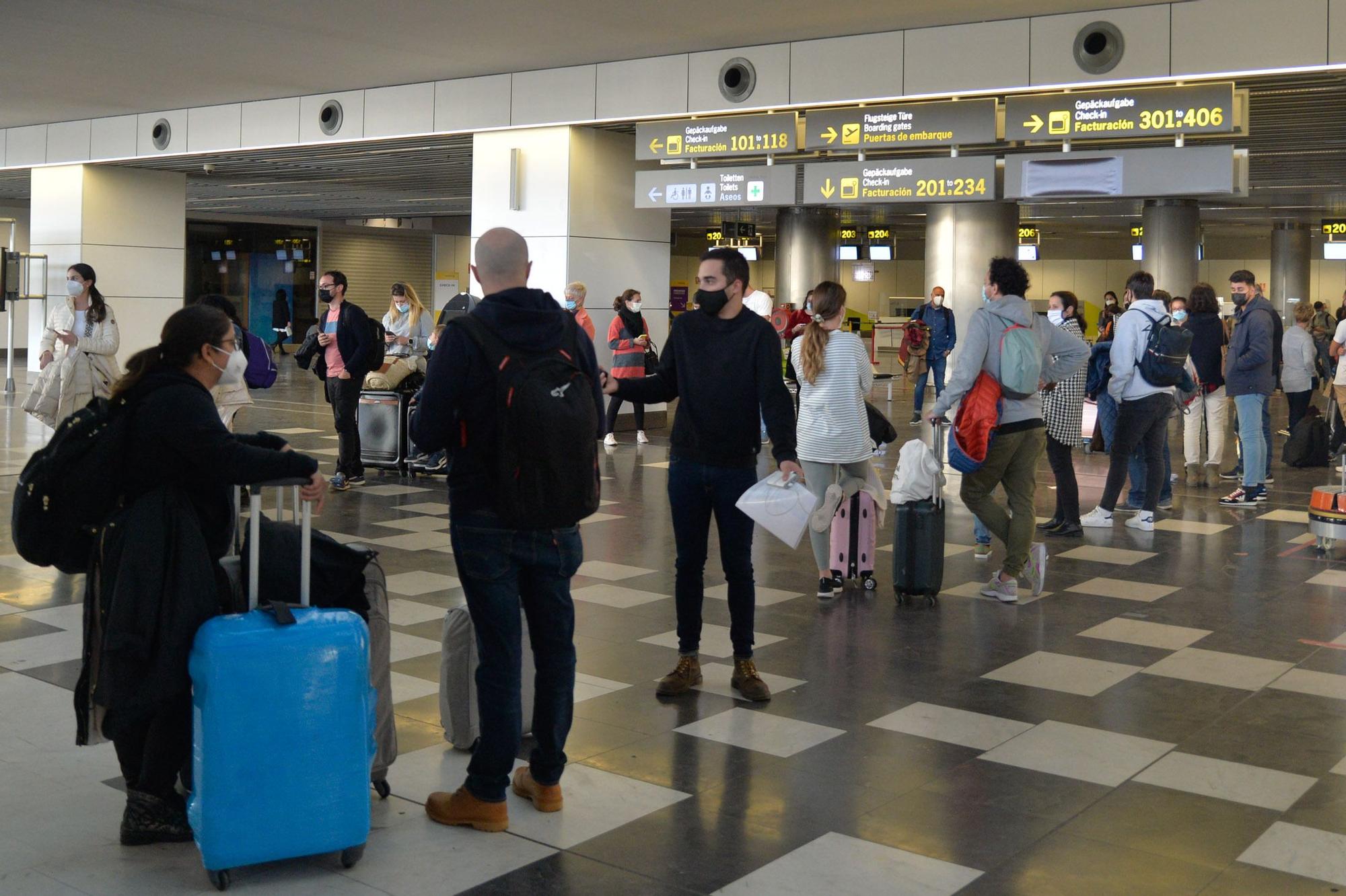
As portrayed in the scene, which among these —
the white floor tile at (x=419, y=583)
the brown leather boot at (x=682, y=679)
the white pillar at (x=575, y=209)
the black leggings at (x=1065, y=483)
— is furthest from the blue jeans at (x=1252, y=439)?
the brown leather boot at (x=682, y=679)

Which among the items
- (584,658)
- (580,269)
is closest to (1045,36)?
(580,269)

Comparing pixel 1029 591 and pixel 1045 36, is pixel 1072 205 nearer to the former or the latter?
pixel 1045 36

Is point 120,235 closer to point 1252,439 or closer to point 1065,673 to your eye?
point 1252,439

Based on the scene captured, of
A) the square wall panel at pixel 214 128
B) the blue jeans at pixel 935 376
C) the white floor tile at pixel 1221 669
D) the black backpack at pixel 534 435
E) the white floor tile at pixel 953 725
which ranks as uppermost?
the square wall panel at pixel 214 128

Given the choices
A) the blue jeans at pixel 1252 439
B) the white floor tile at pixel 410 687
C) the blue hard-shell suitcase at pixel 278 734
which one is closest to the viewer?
the blue hard-shell suitcase at pixel 278 734

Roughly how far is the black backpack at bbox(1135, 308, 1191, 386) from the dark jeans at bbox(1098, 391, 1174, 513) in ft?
0.86

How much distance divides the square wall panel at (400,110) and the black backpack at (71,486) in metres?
14.0

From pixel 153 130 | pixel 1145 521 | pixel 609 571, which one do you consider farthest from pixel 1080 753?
pixel 153 130

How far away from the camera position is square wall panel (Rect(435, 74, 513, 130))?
53.4 ft

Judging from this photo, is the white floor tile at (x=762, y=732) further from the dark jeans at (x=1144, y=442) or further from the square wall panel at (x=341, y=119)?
the square wall panel at (x=341, y=119)

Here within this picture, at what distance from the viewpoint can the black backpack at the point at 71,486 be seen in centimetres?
362

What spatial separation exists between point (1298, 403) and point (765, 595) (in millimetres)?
10053

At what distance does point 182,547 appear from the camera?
3596 mm

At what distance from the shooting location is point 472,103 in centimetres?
1656
